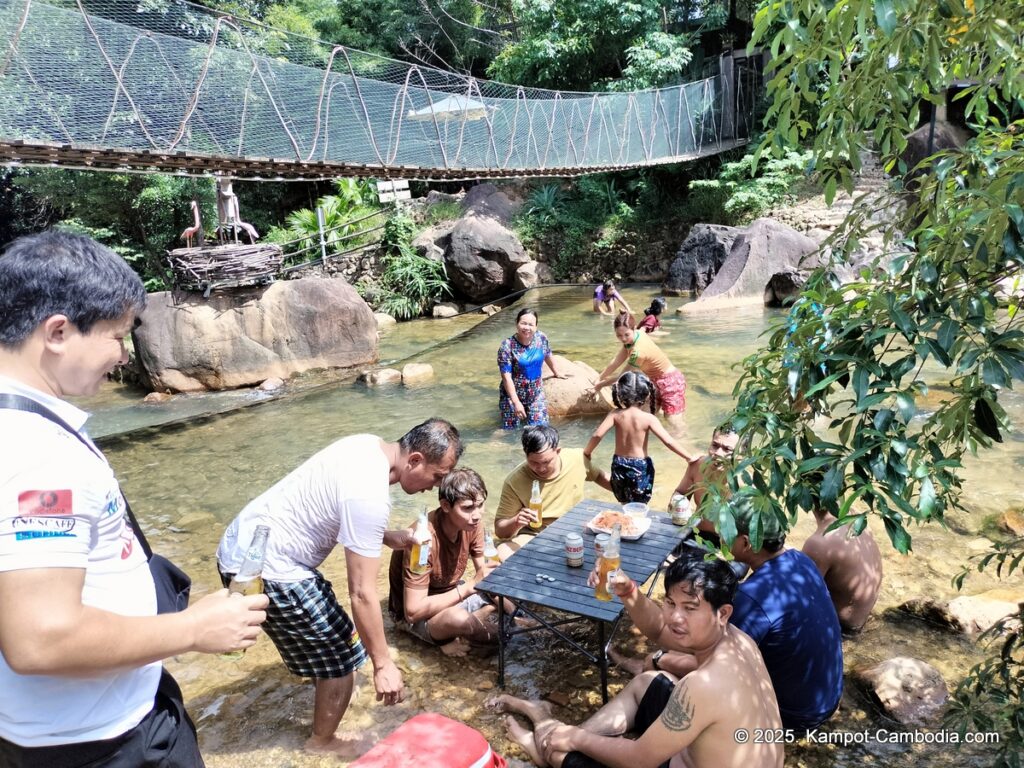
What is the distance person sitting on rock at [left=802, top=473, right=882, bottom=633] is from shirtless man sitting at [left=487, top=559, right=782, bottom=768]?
1.14 metres

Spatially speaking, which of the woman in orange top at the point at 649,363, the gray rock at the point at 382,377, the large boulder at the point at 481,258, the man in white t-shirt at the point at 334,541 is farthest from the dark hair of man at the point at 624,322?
the large boulder at the point at 481,258

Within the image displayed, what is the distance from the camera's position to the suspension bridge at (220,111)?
245 inches

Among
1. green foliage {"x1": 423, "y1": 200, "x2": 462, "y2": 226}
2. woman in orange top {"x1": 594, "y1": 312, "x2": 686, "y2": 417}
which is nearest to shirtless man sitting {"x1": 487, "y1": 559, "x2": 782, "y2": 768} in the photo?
woman in orange top {"x1": 594, "y1": 312, "x2": 686, "y2": 417}

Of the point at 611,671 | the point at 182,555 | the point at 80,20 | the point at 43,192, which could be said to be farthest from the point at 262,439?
the point at 43,192

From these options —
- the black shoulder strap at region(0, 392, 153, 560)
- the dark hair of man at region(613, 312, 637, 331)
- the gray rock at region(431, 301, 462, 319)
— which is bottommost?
the gray rock at region(431, 301, 462, 319)

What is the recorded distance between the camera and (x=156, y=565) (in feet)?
5.48

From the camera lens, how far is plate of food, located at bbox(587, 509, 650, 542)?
11.4 feet

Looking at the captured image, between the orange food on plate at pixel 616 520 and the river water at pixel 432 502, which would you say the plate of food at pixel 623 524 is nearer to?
the orange food on plate at pixel 616 520

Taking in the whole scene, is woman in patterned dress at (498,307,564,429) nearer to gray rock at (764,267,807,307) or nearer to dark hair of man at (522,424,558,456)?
dark hair of man at (522,424,558,456)

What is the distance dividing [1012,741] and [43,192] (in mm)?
17893

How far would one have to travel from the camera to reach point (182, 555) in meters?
4.78

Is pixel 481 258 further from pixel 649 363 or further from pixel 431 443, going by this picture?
pixel 431 443

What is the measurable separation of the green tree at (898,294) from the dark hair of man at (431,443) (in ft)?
3.73

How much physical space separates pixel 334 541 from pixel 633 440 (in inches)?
91.1
